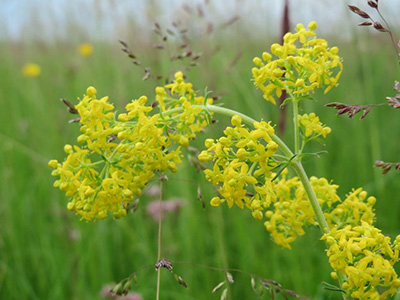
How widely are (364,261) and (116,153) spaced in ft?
3.05

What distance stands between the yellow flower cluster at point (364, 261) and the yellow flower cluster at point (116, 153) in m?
0.67

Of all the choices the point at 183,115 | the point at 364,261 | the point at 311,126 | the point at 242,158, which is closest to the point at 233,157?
the point at 242,158

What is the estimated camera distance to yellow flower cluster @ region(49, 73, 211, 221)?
5.29 feet

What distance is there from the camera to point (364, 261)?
4.58ft

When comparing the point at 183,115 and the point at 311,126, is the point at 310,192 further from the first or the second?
the point at 183,115

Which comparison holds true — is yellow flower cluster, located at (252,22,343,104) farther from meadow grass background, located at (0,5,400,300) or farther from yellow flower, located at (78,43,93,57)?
yellow flower, located at (78,43,93,57)

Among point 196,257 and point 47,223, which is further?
point 47,223

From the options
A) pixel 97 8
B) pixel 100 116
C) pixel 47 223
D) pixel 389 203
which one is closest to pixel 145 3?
pixel 97 8

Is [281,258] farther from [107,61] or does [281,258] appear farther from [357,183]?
[107,61]

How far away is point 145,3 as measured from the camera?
4840 millimetres

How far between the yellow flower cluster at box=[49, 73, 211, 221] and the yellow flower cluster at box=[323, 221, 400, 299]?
2.18 ft

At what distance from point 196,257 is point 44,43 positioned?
6303 millimetres

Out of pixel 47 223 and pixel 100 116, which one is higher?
pixel 100 116

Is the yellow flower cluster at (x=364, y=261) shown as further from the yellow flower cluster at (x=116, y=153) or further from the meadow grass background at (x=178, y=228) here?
the meadow grass background at (x=178, y=228)
